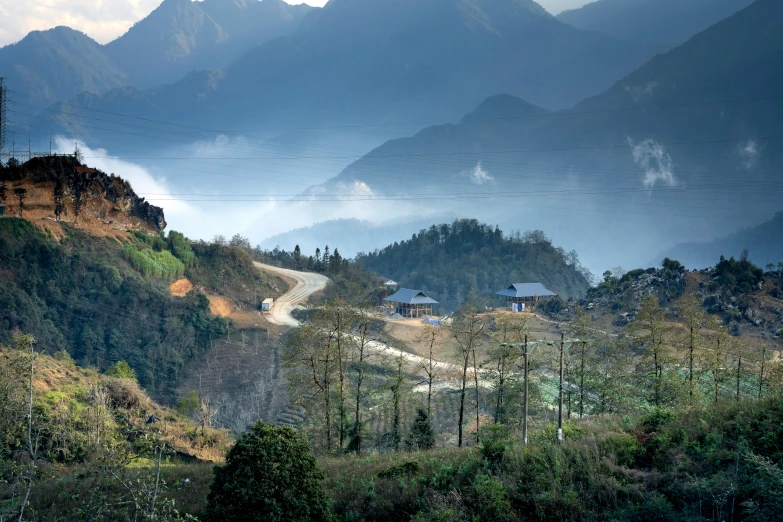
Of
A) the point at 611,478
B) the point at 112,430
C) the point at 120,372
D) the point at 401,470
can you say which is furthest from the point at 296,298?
the point at 611,478

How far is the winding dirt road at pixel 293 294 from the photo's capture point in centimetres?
5447

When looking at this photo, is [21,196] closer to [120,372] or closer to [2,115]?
[2,115]

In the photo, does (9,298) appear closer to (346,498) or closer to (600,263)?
(346,498)

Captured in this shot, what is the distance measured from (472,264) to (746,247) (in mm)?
77682

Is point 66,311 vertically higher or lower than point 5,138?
lower

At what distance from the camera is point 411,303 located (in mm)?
63531

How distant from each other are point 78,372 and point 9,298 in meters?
15.1

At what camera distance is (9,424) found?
42.8 feet

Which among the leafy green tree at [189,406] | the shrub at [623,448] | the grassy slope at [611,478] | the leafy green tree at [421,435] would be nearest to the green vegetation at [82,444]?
the leafy green tree at [189,406]

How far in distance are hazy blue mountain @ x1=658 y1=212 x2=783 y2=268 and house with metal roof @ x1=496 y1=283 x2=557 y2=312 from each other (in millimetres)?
64867

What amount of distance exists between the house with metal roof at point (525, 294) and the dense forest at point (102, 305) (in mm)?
36238

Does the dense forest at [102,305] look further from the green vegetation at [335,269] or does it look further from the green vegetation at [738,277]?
the green vegetation at [738,277]

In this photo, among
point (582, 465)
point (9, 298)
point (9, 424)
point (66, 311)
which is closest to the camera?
point (582, 465)

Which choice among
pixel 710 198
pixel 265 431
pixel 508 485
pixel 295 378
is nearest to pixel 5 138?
pixel 295 378
